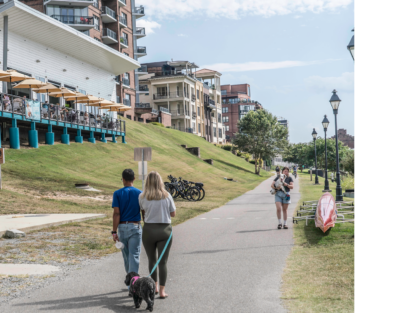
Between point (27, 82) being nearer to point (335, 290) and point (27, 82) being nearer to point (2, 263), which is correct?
point (2, 263)

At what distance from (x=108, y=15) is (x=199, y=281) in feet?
184

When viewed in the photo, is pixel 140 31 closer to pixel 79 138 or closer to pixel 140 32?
pixel 140 32

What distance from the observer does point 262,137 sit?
61.2 meters

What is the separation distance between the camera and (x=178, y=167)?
3909cm

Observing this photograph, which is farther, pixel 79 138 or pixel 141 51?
pixel 141 51

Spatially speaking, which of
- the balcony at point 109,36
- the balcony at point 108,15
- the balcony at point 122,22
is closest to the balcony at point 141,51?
the balcony at point 122,22

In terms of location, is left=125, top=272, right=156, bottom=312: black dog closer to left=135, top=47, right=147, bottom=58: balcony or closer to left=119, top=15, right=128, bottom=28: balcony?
left=119, top=15, right=128, bottom=28: balcony

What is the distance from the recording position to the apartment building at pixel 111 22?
5269cm

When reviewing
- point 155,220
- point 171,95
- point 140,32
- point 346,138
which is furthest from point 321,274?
point 346,138

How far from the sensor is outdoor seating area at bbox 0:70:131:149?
2606 centimetres

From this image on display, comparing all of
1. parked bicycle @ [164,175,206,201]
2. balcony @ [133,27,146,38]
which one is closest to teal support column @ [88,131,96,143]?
parked bicycle @ [164,175,206,201]
